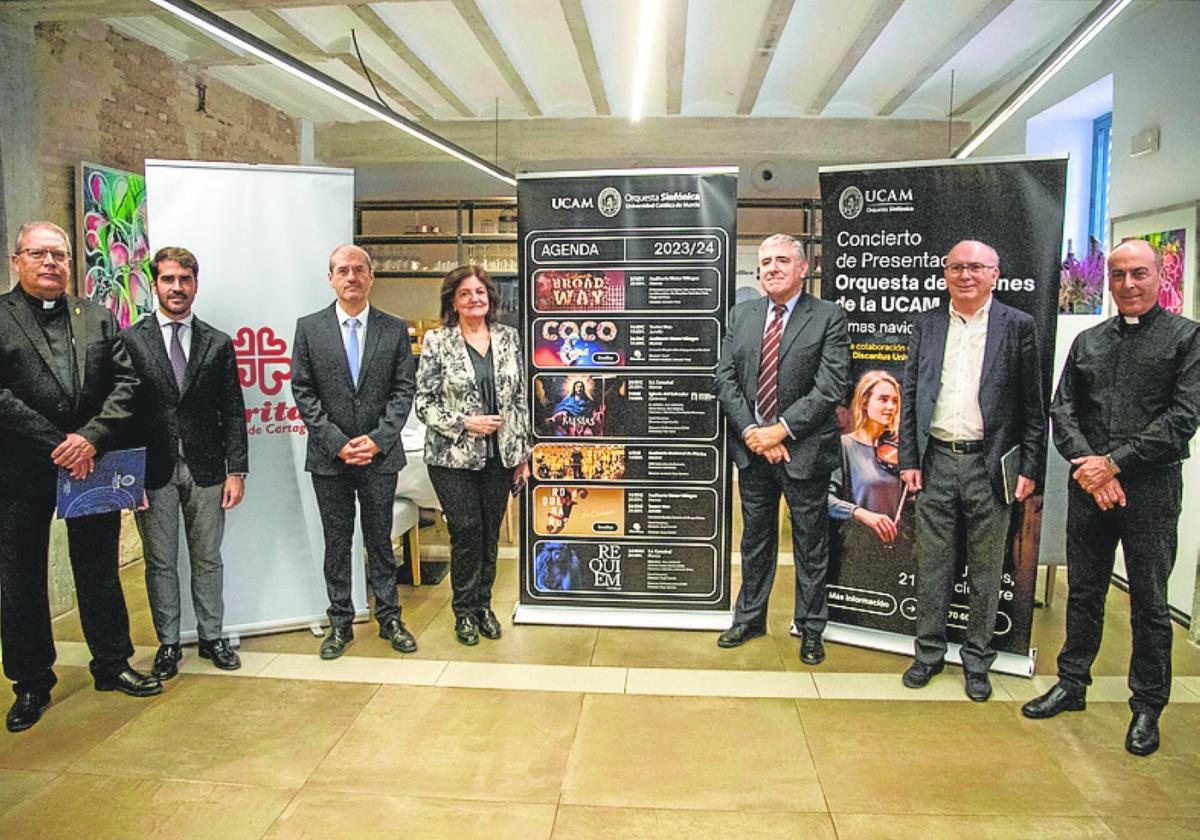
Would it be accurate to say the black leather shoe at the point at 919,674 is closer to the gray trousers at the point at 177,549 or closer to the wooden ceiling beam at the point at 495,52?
the gray trousers at the point at 177,549

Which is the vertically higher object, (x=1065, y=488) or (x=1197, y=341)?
(x=1197, y=341)

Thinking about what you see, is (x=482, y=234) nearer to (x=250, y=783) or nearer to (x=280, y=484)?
(x=280, y=484)

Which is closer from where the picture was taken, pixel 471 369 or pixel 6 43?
pixel 471 369

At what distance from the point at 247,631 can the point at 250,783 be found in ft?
4.80

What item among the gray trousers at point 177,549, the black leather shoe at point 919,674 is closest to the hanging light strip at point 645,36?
the gray trousers at point 177,549

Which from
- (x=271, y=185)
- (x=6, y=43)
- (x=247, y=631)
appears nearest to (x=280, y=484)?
(x=247, y=631)

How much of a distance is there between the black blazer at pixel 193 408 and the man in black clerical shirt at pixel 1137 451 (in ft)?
11.9

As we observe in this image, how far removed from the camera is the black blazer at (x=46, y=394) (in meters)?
3.39

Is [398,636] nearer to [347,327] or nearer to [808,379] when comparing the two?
[347,327]

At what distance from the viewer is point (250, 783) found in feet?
10.2

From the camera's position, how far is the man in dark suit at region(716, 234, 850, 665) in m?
4.04

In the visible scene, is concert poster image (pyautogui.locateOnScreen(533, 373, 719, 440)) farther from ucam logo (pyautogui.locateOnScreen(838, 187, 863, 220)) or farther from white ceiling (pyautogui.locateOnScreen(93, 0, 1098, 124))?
white ceiling (pyautogui.locateOnScreen(93, 0, 1098, 124))

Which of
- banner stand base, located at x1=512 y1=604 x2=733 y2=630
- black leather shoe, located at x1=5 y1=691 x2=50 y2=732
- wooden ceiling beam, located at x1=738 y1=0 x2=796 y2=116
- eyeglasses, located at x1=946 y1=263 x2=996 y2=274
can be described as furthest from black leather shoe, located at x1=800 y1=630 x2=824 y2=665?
wooden ceiling beam, located at x1=738 y1=0 x2=796 y2=116

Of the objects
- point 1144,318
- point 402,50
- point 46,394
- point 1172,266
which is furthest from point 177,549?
point 1172,266
